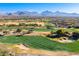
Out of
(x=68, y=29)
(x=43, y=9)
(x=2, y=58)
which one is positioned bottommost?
(x=2, y=58)

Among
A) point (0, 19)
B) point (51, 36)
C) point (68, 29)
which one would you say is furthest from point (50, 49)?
point (0, 19)

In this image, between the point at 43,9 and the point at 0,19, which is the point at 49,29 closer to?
the point at 43,9

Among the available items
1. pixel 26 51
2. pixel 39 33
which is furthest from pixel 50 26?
pixel 26 51

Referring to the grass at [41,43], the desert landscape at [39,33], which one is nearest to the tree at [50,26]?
the desert landscape at [39,33]

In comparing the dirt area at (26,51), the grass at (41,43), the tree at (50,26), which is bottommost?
the dirt area at (26,51)

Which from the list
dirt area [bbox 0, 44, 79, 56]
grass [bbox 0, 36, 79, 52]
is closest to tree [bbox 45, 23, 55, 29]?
grass [bbox 0, 36, 79, 52]

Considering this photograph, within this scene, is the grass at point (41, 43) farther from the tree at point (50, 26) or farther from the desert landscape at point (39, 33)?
the tree at point (50, 26)

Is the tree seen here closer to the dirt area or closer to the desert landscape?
the desert landscape

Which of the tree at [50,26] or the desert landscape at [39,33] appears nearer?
the desert landscape at [39,33]
